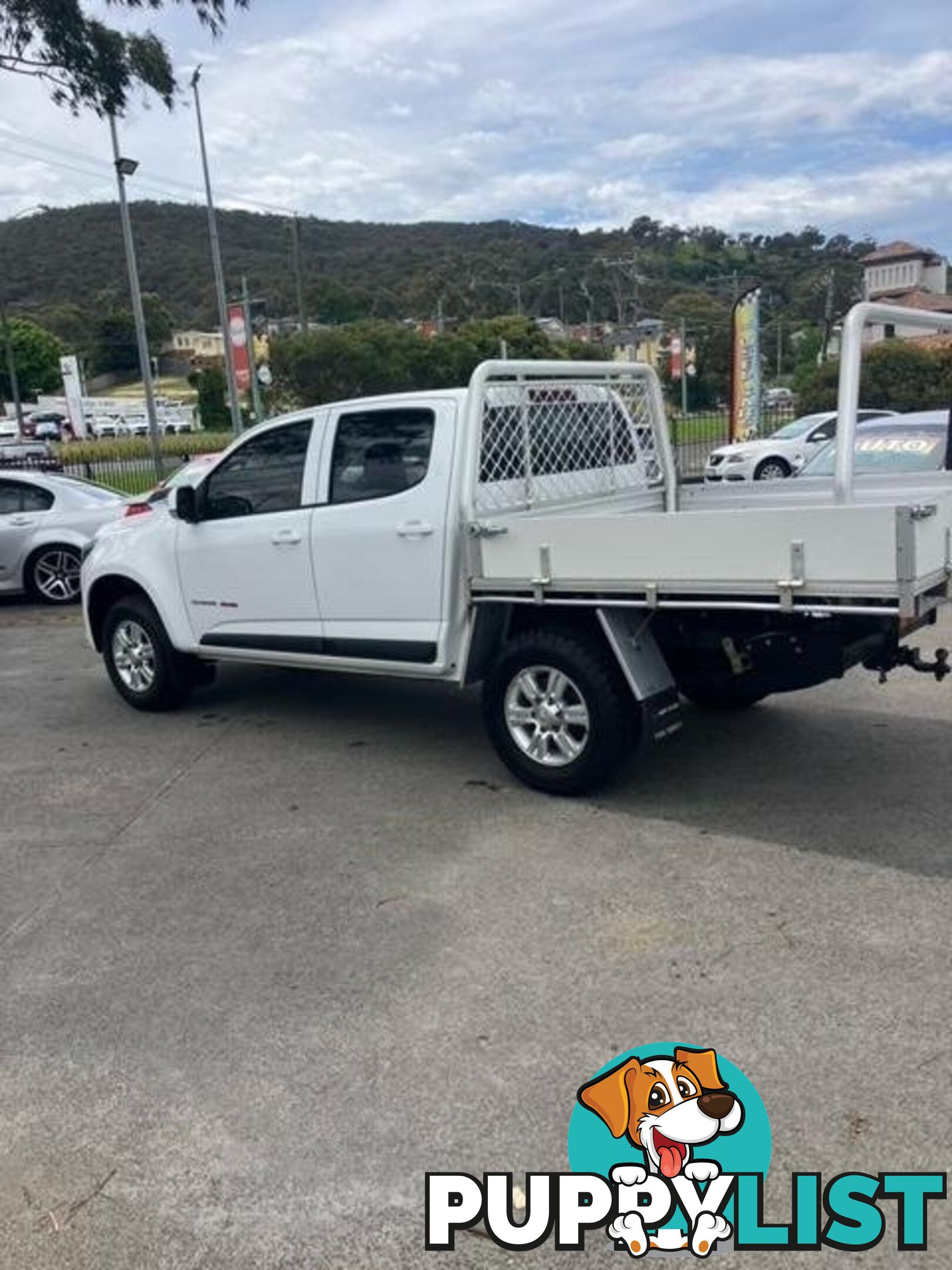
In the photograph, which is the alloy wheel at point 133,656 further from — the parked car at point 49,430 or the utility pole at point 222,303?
the parked car at point 49,430

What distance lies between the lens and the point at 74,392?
62.9 m

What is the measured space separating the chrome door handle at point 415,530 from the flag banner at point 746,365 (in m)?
18.1

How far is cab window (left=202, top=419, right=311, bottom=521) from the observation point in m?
6.16

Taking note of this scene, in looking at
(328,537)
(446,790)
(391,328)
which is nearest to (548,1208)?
(446,790)

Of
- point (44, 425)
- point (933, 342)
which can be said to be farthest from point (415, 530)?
point (44, 425)

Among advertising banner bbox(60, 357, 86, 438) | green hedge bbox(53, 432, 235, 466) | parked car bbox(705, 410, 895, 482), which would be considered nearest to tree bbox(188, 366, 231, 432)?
advertising banner bbox(60, 357, 86, 438)

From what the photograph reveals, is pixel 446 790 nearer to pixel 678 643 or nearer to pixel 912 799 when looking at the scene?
pixel 678 643

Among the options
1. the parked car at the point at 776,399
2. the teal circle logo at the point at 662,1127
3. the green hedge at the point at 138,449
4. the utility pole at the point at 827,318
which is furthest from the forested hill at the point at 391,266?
the teal circle logo at the point at 662,1127

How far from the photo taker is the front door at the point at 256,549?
6.14m

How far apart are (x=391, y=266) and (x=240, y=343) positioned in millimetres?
66503

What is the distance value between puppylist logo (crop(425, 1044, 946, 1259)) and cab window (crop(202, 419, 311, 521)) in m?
4.12

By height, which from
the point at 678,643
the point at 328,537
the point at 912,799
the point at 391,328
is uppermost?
the point at 391,328

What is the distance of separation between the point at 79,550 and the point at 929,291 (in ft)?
245

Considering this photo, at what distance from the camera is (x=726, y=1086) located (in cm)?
297
